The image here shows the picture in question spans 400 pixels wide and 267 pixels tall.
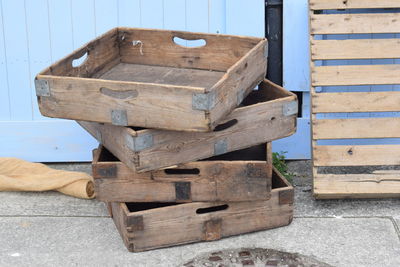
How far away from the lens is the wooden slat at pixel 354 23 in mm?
4535

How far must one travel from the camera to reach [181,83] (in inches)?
167

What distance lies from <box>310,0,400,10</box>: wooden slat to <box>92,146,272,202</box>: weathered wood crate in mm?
1260

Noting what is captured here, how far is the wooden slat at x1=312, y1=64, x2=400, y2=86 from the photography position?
4.49 m

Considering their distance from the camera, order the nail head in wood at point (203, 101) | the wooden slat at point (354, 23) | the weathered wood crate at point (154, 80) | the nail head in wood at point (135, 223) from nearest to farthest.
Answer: the nail head in wood at point (203, 101), the weathered wood crate at point (154, 80), the nail head in wood at point (135, 223), the wooden slat at point (354, 23)

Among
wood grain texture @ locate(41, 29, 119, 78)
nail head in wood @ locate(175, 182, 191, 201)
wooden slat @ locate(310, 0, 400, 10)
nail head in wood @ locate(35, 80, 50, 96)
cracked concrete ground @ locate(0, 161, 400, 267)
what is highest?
wooden slat @ locate(310, 0, 400, 10)

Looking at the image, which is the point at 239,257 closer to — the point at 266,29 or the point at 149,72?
the point at 149,72

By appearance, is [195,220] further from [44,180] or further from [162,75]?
[44,180]

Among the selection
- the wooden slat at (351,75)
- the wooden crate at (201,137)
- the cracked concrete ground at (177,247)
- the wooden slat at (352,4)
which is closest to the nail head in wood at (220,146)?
the wooden crate at (201,137)

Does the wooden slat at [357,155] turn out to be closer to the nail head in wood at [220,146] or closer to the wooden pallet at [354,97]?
the wooden pallet at [354,97]

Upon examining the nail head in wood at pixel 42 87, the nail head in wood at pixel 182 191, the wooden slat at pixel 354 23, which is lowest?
the nail head in wood at pixel 182 191

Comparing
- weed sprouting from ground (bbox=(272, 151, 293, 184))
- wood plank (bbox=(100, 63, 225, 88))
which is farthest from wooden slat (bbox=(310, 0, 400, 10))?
weed sprouting from ground (bbox=(272, 151, 293, 184))

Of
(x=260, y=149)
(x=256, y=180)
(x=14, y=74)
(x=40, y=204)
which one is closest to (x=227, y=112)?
(x=256, y=180)

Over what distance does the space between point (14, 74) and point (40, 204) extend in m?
1.04

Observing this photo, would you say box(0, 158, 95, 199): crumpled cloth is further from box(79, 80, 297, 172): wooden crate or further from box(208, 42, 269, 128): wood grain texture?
box(208, 42, 269, 128): wood grain texture
